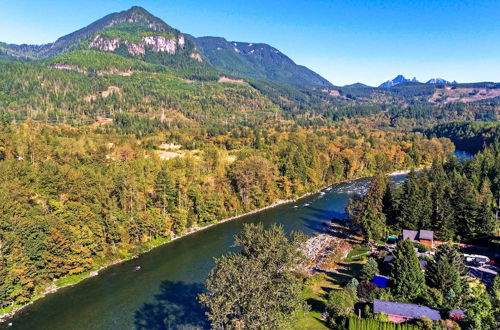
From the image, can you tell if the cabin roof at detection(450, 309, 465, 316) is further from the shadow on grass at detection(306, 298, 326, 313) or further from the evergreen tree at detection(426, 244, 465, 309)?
the shadow on grass at detection(306, 298, 326, 313)

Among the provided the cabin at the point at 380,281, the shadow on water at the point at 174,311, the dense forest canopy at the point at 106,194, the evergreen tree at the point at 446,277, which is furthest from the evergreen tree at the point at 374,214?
the shadow on water at the point at 174,311

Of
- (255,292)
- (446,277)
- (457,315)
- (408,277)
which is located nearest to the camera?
(255,292)

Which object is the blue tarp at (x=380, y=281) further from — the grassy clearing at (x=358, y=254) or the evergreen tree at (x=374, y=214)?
the evergreen tree at (x=374, y=214)

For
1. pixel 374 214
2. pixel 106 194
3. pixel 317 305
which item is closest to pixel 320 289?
pixel 317 305

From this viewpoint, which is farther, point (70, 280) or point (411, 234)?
point (411, 234)

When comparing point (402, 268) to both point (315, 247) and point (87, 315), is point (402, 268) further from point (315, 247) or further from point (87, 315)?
point (87, 315)

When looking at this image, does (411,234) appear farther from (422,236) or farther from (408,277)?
(408,277)

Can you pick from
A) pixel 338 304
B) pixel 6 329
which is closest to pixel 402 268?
pixel 338 304
